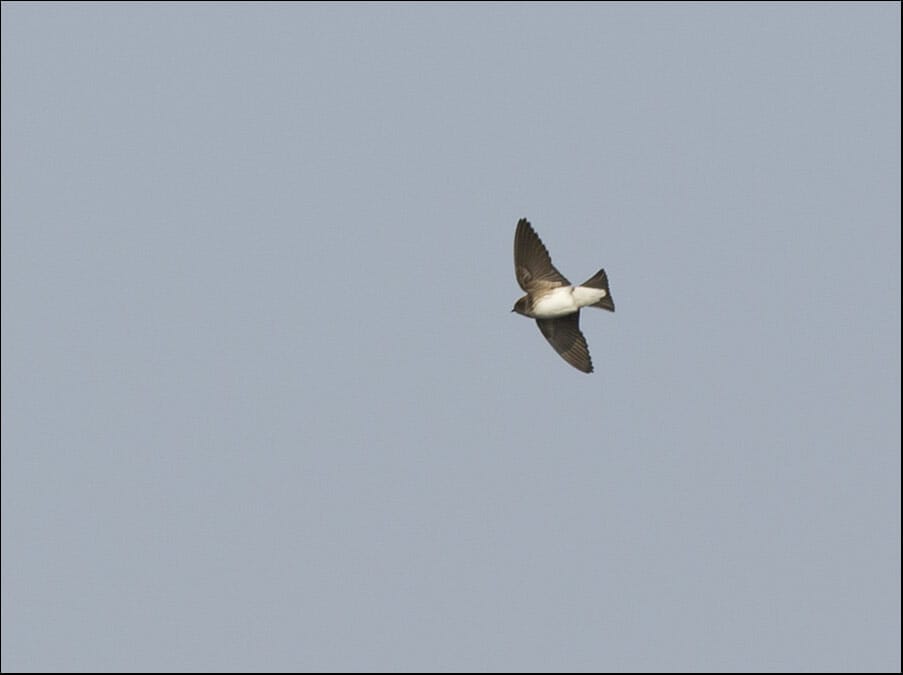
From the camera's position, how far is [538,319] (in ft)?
114

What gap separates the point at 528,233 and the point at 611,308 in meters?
2.40

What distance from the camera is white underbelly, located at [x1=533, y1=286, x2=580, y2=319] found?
110 feet

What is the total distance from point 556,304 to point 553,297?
6.3 inches

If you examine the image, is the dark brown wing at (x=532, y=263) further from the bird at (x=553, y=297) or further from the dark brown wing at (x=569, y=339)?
the dark brown wing at (x=569, y=339)

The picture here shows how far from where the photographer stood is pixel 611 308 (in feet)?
109

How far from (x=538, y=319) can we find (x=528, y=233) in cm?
197

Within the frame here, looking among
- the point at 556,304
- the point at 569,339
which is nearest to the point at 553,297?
the point at 556,304

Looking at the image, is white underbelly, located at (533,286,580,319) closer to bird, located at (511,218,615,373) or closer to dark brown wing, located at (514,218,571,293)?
bird, located at (511,218,615,373)

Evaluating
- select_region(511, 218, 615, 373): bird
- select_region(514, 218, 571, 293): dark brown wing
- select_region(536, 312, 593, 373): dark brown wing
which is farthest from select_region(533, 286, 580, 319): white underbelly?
select_region(536, 312, 593, 373): dark brown wing

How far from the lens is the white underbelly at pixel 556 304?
33625mm

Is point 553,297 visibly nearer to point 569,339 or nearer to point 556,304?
point 556,304

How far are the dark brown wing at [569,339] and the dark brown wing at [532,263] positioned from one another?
102 centimetres

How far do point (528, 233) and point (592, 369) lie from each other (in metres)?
3.33

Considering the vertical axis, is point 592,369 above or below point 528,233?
below
